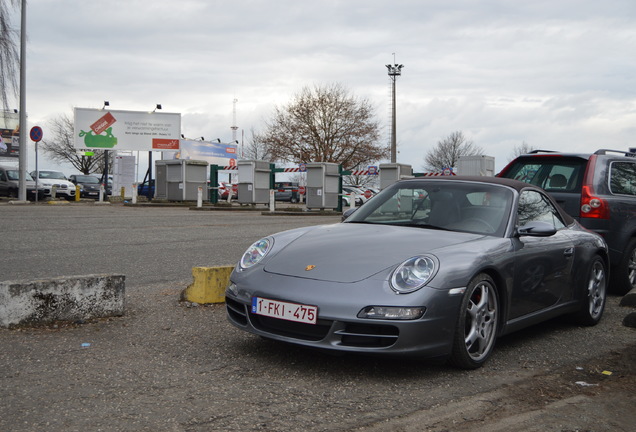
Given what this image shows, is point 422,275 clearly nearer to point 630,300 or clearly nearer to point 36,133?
point 630,300

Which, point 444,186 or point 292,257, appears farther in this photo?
point 444,186

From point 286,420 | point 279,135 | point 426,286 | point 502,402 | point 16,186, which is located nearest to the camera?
point 286,420

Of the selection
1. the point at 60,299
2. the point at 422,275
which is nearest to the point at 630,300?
the point at 422,275

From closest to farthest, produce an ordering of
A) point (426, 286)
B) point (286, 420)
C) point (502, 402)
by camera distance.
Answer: point (286, 420) → point (502, 402) → point (426, 286)

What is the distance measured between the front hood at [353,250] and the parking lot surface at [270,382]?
63 cm

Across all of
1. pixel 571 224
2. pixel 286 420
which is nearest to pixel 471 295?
pixel 286 420

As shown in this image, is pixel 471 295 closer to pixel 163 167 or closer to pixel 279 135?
pixel 163 167

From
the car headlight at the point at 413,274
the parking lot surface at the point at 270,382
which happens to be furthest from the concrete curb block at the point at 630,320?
the car headlight at the point at 413,274

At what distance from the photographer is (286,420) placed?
346cm

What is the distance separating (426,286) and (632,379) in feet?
5.03

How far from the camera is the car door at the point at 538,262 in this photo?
5.01 metres

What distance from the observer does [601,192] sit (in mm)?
7582

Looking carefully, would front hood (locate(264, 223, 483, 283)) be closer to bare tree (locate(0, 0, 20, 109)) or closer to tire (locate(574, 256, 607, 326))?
tire (locate(574, 256, 607, 326))

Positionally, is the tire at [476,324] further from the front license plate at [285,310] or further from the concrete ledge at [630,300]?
the concrete ledge at [630,300]
